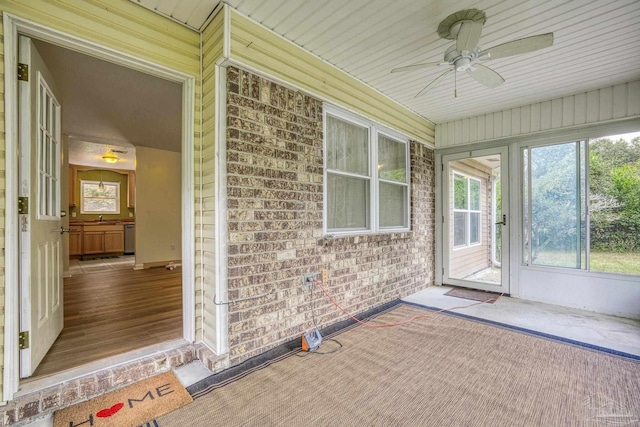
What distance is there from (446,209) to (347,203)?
2.34 metres

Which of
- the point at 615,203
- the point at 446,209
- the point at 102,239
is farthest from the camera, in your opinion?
the point at 102,239

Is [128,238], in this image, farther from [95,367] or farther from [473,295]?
[473,295]

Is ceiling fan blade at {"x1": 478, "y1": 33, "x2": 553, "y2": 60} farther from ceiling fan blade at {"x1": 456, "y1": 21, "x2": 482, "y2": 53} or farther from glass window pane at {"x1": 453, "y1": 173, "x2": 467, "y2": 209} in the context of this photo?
glass window pane at {"x1": 453, "y1": 173, "x2": 467, "y2": 209}

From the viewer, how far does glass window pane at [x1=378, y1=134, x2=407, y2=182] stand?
3.92 m

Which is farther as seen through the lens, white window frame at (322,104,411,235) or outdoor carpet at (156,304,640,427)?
white window frame at (322,104,411,235)

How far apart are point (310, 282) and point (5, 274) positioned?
2.06 meters

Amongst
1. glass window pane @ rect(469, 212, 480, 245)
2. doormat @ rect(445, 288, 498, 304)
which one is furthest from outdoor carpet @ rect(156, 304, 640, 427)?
glass window pane @ rect(469, 212, 480, 245)

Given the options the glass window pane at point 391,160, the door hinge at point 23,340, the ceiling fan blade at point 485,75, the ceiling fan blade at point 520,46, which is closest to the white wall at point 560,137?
the glass window pane at point 391,160

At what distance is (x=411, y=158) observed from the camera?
174 inches

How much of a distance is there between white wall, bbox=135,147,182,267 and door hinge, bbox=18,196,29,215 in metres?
4.40

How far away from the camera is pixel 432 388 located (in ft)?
6.59

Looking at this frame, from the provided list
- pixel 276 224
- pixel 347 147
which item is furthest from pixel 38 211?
pixel 347 147

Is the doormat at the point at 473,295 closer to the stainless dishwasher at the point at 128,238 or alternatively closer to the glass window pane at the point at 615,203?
the glass window pane at the point at 615,203

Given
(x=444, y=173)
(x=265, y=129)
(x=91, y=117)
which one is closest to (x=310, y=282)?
(x=265, y=129)
